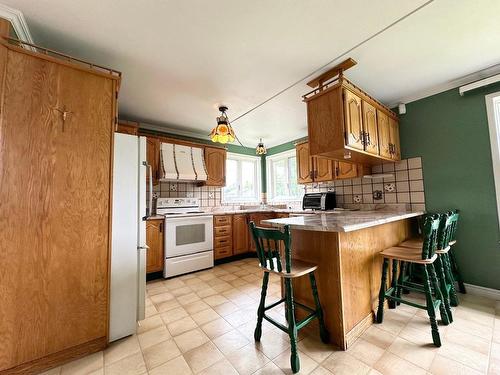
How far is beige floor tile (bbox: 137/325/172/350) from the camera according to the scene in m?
1.67

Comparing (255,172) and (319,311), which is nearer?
(319,311)

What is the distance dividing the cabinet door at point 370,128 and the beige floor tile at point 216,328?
227 centimetres

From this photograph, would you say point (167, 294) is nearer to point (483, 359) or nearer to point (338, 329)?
point (338, 329)

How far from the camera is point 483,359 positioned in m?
1.40

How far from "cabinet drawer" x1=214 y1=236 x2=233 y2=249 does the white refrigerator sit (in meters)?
1.87

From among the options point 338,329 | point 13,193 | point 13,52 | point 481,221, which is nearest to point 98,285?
point 13,193

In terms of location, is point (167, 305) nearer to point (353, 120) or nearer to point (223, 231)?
point (223, 231)

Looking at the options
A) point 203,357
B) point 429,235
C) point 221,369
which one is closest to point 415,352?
point 429,235

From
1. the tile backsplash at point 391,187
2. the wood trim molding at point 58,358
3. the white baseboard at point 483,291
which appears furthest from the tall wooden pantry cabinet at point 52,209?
the white baseboard at point 483,291

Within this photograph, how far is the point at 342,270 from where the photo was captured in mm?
1565

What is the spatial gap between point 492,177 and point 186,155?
13.3 feet

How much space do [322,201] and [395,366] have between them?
245cm

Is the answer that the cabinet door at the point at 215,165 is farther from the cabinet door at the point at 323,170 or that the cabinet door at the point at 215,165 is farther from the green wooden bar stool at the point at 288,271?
the green wooden bar stool at the point at 288,271

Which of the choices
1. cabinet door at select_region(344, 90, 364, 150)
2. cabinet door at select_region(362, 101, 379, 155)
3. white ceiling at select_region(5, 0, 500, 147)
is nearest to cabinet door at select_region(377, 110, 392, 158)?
cabinet door at select_region(362, 101, 379, 155)
